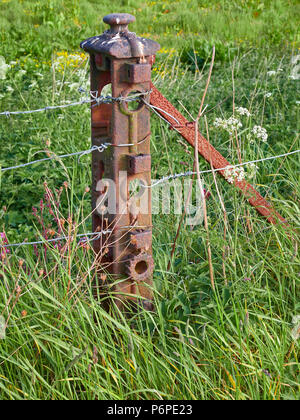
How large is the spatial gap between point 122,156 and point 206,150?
0.62 meters

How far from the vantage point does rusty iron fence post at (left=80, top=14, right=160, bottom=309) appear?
228 cm

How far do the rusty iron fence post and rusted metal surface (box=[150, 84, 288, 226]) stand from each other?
0.68ft

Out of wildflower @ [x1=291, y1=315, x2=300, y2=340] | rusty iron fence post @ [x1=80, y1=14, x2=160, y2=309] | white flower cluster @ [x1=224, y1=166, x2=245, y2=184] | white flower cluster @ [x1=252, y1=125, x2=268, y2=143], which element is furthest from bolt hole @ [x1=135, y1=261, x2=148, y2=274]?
white flower cluster @ [x1=252, y1=125, x2=268, y2=143]

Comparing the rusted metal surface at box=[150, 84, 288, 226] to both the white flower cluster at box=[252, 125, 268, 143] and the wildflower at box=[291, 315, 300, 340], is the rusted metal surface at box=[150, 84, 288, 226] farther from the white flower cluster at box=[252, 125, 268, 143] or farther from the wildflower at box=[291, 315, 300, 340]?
the wildflower at box=[291, 315, 300, 340]

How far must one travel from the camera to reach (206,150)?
9.45 feet

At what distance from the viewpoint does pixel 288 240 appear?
285 centimetres

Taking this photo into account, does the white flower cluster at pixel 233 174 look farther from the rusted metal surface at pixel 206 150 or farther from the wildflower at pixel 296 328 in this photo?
the wildflower at pixel 296 328

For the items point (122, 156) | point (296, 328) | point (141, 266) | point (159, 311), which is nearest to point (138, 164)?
point (122, 156)

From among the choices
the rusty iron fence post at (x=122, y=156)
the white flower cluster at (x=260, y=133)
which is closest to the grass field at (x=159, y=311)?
the rusty iron fence post at (x=122, y=156)

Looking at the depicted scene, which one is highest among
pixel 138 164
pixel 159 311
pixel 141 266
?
pixel 138 164

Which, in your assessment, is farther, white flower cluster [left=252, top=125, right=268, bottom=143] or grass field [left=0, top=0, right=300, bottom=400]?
white flower cluster [left=252, top=125, right=268, bottom=143]

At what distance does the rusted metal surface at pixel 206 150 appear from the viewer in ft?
8.57

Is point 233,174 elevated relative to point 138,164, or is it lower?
lower

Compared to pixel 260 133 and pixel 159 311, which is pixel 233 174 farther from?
pixel 159 311
